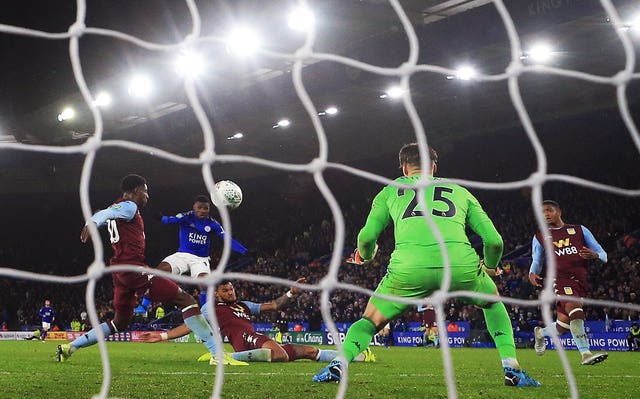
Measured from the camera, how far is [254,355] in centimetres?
698

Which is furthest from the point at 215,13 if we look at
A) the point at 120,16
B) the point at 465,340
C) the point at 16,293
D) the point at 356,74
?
the point at 16,293

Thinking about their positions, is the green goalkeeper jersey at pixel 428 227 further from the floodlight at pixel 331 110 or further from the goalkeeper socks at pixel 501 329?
the floodlight at pixel 331 110

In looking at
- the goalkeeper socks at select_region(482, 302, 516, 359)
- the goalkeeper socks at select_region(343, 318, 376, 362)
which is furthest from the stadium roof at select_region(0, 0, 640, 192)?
the goalkeeper socks at select_region(482, 302, 516, 359)

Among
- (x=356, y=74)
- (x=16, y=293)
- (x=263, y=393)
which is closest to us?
(x=263, y=393)

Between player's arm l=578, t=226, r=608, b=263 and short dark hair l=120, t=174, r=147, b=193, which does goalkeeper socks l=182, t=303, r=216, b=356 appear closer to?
short dark hair l=120, t=174, r=147, b=193

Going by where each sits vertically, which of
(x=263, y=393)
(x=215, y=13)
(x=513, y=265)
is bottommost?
(x=263, y=393)

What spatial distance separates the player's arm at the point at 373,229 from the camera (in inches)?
177

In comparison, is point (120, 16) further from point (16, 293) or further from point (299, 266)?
point (16, 293)

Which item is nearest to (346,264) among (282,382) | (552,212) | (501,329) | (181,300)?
(552,212)

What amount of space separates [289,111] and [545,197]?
303 inches

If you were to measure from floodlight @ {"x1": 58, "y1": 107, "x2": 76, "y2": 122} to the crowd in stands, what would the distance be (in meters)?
7.54

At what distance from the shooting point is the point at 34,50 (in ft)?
31.4

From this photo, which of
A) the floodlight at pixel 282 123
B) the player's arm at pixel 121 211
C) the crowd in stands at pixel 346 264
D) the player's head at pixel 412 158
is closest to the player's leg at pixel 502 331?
the player's head at pixel 412 158

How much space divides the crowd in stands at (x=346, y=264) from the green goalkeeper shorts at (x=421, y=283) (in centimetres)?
657
